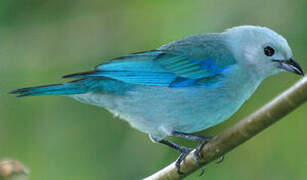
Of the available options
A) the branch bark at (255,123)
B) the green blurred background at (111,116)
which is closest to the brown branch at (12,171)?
the branch bark at (255,123)

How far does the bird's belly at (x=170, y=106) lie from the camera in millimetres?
3572

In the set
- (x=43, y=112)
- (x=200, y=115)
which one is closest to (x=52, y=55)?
(x=43, y=112)

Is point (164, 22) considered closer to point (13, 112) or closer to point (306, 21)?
point (306, 21)

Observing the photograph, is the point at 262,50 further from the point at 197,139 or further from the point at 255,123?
the point at 255,123

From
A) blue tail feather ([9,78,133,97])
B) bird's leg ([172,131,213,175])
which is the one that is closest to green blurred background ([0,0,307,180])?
bird's leg ([172,131,213,175])

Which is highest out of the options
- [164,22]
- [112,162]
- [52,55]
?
[164,22]

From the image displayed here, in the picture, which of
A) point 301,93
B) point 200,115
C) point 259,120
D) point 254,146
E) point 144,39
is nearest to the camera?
point 301,93

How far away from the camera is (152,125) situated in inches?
144

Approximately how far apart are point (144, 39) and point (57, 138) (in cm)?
108

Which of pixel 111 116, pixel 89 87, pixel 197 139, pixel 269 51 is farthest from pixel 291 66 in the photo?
pixel 111 116

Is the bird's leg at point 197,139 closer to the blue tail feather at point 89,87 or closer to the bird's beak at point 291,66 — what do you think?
the blue tail feather at point 89,87

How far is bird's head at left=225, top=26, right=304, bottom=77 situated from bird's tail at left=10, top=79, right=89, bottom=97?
121 centimetres

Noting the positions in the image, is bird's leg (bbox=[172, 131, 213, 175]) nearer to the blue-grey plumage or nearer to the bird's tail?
the blue-grey plumage

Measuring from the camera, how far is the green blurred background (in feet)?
12.3
